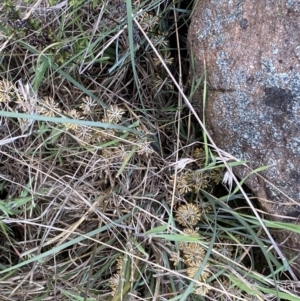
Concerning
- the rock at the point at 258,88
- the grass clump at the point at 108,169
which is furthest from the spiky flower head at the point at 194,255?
the rock at the point at 258,88

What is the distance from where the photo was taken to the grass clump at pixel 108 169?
4.33 feet

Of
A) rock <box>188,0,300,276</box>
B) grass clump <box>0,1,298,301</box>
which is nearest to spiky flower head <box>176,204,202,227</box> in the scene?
grass clump <box>0,1,298,301</box>

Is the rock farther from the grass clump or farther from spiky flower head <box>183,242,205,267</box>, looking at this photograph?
spiky flower head <box>183,242,205,267</box>

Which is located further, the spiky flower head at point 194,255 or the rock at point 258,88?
the spiky flower head at point 194,255

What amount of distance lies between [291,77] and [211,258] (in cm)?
52

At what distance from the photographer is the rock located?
3.76 feet

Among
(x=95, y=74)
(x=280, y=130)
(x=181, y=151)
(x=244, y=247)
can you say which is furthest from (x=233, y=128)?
(x=95, y=74)

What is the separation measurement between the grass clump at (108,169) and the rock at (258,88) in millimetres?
86

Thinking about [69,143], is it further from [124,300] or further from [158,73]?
[124,300]

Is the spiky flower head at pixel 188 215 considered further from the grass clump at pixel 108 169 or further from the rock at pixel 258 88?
the rock at pixel 258 88

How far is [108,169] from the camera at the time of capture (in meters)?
1.35

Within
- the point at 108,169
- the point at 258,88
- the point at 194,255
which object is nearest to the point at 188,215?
the point at 194,255

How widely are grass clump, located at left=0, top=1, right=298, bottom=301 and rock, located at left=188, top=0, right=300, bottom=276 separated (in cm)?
9

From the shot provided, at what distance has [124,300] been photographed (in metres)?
1.33
